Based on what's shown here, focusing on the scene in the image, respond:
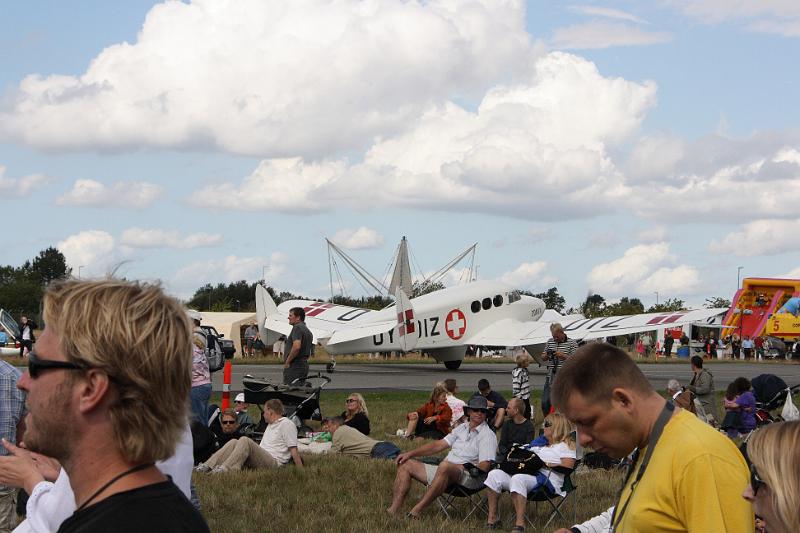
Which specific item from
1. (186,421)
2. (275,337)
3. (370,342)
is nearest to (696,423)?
(186,421)

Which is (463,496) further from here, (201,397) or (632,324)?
(632,324)

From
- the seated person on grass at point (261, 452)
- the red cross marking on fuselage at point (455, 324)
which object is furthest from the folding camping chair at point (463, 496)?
the red cross marking on fuselage at point (455, 324)

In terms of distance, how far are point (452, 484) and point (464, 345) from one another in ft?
77.8

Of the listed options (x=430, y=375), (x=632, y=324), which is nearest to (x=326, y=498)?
(x=430, y=375)

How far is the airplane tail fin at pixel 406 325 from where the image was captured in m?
31.6

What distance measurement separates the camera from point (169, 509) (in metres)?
2.02

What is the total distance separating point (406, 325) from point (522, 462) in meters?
22.4

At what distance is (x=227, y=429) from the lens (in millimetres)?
13102

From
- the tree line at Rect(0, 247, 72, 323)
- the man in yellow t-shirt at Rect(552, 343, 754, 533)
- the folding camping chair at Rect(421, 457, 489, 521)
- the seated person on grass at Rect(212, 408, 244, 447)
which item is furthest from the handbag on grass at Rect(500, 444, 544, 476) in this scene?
the tree line at Rect(0, 247, 72, 323)

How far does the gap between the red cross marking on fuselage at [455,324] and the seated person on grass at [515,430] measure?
21.1 meters

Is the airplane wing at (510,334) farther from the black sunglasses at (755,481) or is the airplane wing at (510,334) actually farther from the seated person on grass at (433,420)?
the black sunglasses at (755,481)

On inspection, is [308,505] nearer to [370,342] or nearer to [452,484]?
[452,484]

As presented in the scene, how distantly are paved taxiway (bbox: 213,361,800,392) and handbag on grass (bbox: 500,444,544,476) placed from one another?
14351 millimetres

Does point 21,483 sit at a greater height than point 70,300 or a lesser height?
lesser
